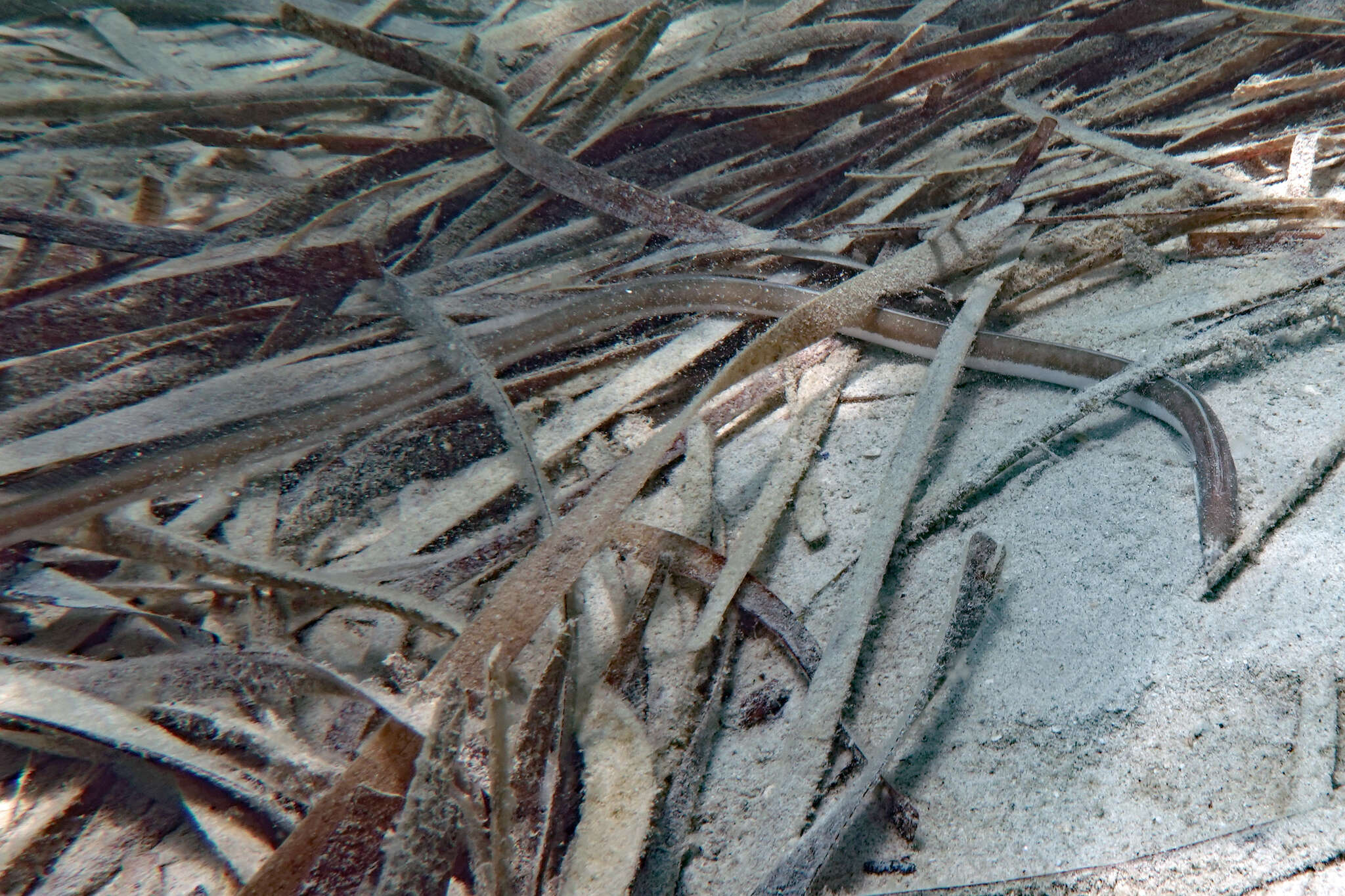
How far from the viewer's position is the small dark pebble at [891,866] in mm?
913

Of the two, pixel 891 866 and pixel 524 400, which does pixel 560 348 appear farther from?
pixel 891 866

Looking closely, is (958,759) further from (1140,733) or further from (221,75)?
(221,75)

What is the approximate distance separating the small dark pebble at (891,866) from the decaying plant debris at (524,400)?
50 mm

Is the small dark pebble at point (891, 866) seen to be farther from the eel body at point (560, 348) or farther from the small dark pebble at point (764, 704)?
the eel body at point (560, 348)

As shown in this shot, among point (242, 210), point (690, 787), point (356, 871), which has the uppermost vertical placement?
point (242, 210)

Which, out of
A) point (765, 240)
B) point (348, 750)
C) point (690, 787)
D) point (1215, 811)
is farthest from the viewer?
point (765, 240)

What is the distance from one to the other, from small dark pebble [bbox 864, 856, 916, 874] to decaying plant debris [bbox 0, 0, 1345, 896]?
0.16ft

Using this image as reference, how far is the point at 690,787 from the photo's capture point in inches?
42.5

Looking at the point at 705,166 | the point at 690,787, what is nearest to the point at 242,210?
the point at 705,166

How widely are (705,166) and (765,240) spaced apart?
906mm

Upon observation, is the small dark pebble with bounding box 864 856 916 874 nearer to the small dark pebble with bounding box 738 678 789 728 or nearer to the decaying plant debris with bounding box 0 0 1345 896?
the decaying plant debris with bounding box 0 0 1345 896

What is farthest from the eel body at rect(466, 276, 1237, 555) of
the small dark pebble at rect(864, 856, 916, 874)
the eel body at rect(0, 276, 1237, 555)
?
the small dark pebble at rect(864, 856, 916, 874)

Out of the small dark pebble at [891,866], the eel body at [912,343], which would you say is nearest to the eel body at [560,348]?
the eel body at [912,343]

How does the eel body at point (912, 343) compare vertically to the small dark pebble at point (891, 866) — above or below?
above
